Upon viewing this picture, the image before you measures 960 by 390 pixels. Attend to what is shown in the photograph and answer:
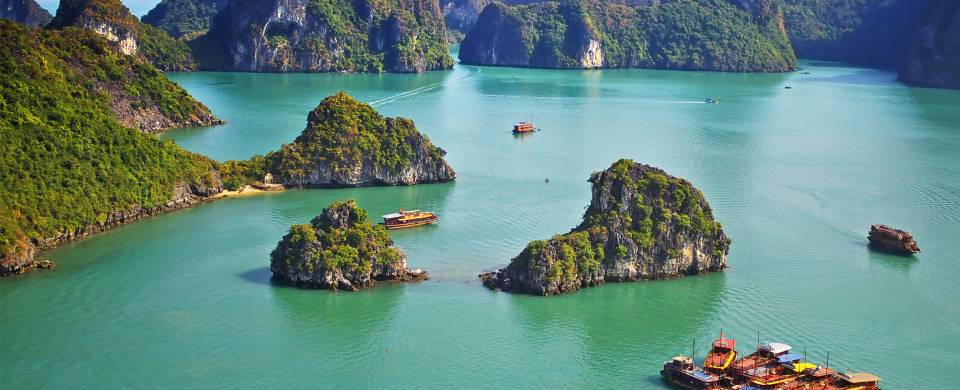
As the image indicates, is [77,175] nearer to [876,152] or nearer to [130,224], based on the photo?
[130,224]

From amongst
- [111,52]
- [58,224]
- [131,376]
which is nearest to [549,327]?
[131,376]

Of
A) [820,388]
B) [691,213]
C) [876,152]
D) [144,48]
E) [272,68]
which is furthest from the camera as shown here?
→ [272,68]

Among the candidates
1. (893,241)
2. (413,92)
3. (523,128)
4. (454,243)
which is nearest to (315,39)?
(413,92)

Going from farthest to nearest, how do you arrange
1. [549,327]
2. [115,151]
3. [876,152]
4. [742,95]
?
[742,95], [876,152], [115,151], [549,327]

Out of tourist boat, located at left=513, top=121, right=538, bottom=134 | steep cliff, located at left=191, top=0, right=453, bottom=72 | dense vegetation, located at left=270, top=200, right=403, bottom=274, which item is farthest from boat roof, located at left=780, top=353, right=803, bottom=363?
steep cliff, located at left=191, top=0, right=453, bottom=72

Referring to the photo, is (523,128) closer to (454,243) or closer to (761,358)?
(454,243)

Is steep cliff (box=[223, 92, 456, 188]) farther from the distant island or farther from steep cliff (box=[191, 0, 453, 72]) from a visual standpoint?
steep cliff (box=[191, 0, 453, 72])
